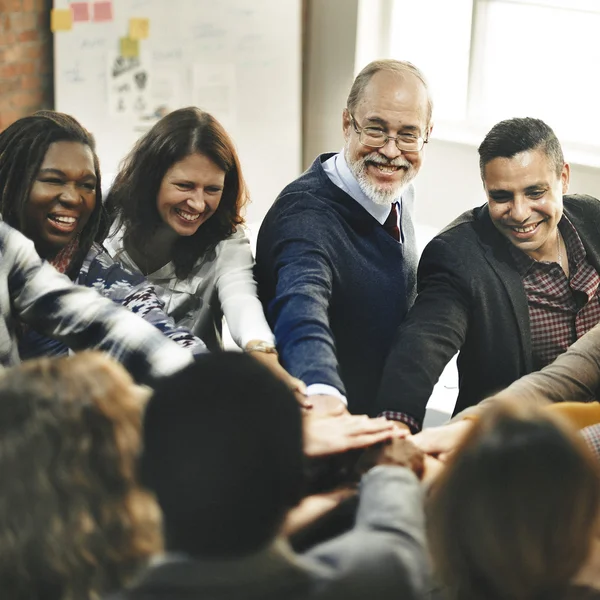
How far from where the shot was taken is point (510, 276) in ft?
7.82

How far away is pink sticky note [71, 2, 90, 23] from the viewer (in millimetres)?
4418

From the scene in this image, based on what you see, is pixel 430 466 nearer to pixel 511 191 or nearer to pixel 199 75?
pixel 511 191

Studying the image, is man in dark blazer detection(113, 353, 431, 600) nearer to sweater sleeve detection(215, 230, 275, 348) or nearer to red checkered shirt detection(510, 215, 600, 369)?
sweater sleeve detection(215, 230, 275, 348)

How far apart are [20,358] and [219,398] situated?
1056mm

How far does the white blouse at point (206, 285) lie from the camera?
2342 mm

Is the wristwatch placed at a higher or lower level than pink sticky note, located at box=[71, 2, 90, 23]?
lower

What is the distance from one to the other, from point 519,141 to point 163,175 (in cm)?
87

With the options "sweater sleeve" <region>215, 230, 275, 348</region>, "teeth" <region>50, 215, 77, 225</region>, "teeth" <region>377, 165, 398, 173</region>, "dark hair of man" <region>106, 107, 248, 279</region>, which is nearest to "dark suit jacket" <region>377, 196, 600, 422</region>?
"teeth" <region>377, 165, 398, 173</region>

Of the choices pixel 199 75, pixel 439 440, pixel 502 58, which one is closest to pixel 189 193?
pixel 439 440

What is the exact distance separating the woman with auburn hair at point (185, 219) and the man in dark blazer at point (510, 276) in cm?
47

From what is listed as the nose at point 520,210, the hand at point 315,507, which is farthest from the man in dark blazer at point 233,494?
the nose at point 520,210

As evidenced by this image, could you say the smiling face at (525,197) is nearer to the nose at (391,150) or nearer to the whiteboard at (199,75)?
the nose at (391,150)

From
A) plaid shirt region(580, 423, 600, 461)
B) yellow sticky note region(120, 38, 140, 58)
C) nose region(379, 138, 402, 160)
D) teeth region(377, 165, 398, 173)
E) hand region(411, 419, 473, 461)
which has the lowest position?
hand region(411, 419, 473, 461)

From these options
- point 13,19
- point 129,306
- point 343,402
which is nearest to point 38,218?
point 129,306
